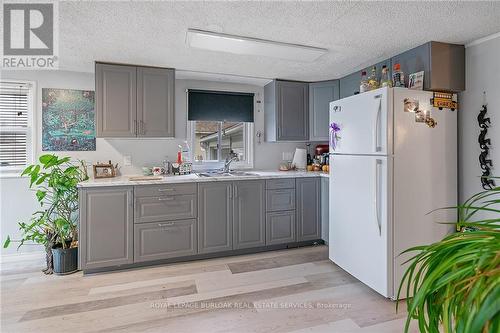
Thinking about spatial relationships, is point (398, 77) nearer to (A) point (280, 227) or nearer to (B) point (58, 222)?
(A) point (280, 227)

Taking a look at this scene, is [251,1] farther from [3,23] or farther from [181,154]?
[181,154]

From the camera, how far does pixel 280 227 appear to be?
3.37 m

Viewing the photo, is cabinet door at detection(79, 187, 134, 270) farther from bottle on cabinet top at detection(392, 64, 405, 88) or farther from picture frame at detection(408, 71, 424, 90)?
picture frame at detection(408, 71, 424, 90)

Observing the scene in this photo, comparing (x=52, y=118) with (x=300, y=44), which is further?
(x=52, y=118)

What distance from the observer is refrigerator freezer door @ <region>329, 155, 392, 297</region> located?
7.11 ft

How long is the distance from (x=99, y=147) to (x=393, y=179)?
10.5ft

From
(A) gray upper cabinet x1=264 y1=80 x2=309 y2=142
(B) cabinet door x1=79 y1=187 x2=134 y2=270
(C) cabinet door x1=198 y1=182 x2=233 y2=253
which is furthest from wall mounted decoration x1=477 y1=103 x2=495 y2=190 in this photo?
(B) cabinet door x1=79 y1=187 x2=134 y2=270

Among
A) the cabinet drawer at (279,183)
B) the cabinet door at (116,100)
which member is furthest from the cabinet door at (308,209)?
the cabinet door at (116,100)

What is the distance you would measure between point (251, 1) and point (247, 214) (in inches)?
86.9

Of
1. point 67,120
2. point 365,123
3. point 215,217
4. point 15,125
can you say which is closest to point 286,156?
point 215,217

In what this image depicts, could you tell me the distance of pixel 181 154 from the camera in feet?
11.8

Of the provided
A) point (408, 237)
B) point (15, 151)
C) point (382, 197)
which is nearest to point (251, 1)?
point (382, 197)

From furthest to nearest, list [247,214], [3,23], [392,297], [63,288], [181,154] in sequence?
[181,154], [247,214], [63,288], [392,297], [3,23]

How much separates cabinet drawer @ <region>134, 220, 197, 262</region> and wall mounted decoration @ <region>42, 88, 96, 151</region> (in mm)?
1296
